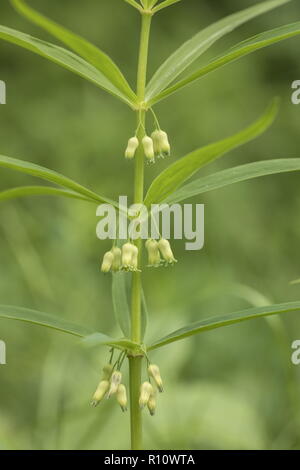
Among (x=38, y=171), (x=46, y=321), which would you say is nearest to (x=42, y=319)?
(x=46, y=321)

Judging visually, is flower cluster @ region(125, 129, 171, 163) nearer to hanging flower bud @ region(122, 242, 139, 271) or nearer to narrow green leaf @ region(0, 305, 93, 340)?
hanging flower bud @ region(122, 242, 139, 271)

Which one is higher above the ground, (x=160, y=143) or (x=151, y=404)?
(x=160, y=143)

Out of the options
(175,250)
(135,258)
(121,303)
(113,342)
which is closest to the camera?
(113,342)

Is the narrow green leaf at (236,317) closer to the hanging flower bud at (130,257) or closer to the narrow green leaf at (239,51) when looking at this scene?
the hanging flower bud at (130,257)

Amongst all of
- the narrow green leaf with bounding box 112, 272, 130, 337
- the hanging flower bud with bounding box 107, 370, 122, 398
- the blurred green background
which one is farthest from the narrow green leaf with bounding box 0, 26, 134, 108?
the blurred green background

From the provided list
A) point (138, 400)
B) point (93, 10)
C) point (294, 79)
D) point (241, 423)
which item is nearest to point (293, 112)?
point (294, 79)

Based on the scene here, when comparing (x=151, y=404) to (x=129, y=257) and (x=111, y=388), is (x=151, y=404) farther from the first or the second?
(x=129, y=257)
